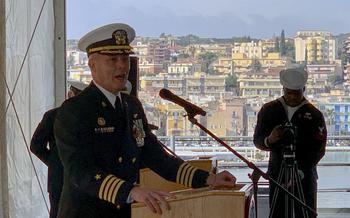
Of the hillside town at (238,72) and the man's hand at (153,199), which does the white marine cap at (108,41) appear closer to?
the man's hand at (153,199)

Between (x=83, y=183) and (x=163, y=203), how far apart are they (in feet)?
0.89

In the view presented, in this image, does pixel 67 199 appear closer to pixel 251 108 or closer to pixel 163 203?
pixel 163 203

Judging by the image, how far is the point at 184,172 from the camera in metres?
2.20

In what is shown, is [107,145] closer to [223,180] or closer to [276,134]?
[223,180]

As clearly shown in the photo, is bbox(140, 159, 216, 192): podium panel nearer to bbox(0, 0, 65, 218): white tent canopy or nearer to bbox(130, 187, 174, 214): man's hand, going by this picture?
bbox(130, 187, 174, 214): man's hand

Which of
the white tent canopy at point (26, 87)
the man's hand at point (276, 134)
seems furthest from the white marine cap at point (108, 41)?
the white tent canopy at point (26, 87)

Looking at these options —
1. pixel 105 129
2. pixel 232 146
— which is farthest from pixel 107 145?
pixel 232 146

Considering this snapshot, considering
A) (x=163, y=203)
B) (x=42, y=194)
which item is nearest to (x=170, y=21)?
(x=42, y=194)

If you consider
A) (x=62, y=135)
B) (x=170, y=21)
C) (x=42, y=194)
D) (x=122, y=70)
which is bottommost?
(x=42, y=194)

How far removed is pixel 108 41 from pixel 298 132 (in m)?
2.23

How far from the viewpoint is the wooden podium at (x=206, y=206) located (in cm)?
181

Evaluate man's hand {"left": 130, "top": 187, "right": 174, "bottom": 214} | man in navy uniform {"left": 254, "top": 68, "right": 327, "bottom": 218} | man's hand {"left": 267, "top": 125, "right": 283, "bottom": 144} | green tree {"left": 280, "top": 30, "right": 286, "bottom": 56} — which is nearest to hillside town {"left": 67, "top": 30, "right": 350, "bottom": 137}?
green tree {"left": 280, "top": 30, "right": 286, "bottom": 56}

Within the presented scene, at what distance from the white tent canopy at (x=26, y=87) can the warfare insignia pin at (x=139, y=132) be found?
2271 millimetres

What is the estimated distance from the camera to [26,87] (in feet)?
15.6
